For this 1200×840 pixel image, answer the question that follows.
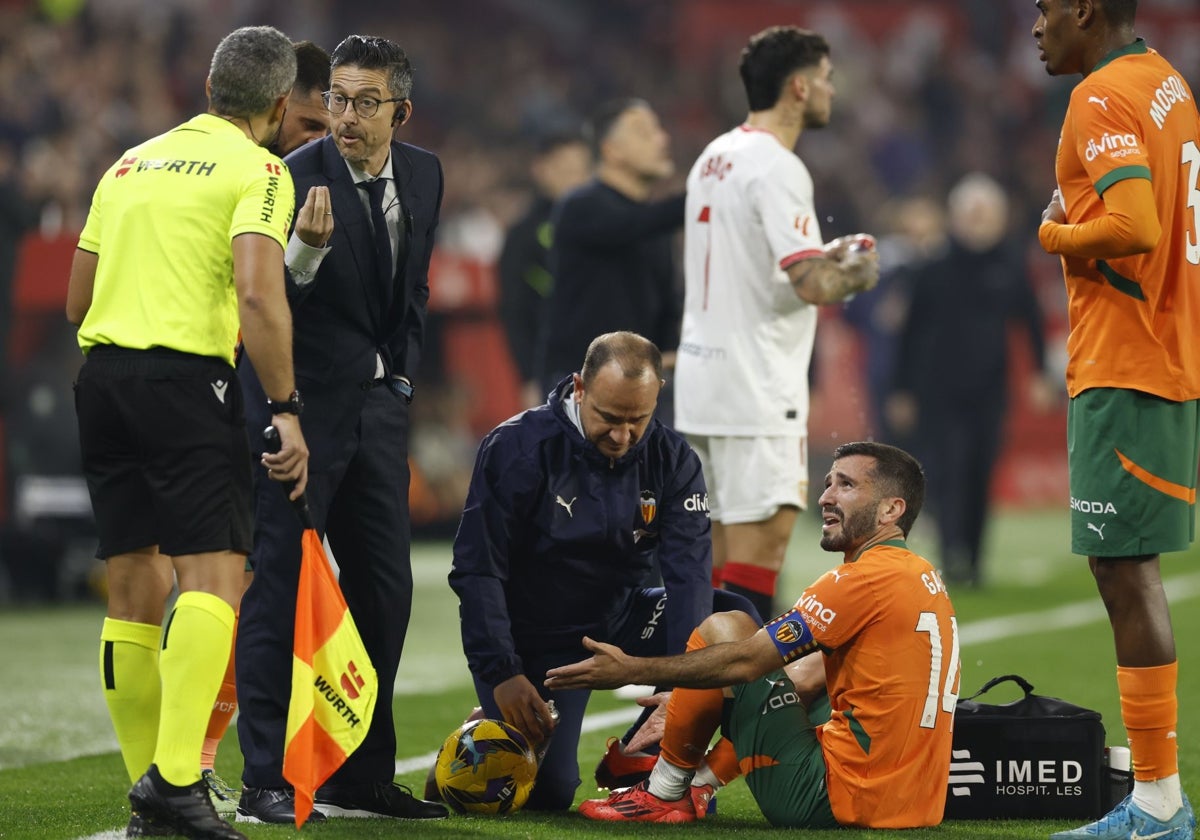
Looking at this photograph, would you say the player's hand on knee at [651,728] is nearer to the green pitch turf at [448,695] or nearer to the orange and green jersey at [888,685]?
the green pitch turf at [448,695]

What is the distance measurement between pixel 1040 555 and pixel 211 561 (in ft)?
39.0

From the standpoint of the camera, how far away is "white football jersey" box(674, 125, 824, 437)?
6.78 m

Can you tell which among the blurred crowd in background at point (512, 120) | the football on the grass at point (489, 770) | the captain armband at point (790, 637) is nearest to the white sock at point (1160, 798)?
the captain armband at point (790, 637)

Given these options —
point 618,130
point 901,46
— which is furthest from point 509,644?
point 901,46

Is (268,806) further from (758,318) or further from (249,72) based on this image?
(758,318)

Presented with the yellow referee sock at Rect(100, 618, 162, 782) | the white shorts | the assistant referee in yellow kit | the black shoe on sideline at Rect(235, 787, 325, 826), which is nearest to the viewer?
the assistant referee in yellow kit

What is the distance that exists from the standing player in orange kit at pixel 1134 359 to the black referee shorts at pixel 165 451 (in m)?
2.20

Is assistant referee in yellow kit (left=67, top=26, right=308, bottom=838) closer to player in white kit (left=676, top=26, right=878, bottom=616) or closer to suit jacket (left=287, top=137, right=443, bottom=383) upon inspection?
suit jacket (left=287, top=137, right=443, bottom=383)

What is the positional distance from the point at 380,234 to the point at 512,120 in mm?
17821

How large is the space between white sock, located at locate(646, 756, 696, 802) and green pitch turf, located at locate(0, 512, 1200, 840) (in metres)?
0.11

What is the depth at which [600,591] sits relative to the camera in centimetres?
550

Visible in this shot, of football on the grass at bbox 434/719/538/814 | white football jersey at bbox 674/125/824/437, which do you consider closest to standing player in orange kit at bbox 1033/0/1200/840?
football on the grass at bbox 434/719/538/814

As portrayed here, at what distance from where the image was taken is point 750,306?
6.87m

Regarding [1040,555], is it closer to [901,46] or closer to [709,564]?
[709,564]
